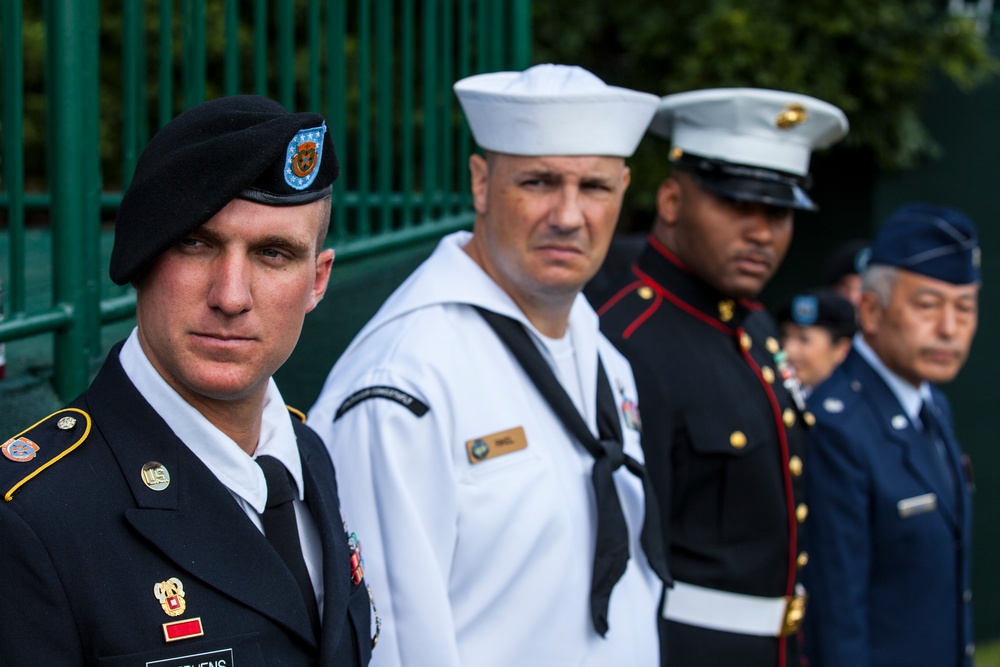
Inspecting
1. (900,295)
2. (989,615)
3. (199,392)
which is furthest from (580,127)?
(989,615)

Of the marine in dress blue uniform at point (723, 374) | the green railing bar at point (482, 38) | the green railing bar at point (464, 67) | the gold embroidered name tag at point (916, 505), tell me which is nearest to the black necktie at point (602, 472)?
the marine in dress blue uniform at point (723, 374)

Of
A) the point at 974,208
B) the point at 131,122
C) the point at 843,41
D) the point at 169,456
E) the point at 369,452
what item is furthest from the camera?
the point at 974,208

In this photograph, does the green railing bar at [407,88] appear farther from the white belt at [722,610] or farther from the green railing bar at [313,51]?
the white belt at [722,610]

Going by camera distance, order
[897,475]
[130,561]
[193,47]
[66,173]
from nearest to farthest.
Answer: [130,561], [66,173], [193,47], [897,475]

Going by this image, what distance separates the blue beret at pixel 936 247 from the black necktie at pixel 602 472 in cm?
154

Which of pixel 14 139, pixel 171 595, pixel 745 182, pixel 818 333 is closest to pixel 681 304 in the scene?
pixel 745 182

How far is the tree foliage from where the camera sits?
5.83 m

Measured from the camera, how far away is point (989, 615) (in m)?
6.94

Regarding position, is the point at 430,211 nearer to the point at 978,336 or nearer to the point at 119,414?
the point at 119,414

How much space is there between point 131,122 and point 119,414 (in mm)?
1248

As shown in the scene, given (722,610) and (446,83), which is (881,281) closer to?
(722,610)

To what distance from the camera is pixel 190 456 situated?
62.6 inches

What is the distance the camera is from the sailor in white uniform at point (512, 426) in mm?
2250

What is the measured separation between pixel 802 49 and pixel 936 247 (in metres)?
2.61
